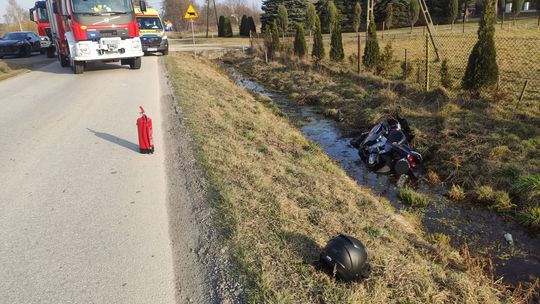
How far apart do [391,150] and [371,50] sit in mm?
8833

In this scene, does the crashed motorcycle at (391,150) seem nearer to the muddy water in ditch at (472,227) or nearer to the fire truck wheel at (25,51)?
the muddy water in ditch at (472,227)

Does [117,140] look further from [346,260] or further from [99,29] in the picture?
[99,29]

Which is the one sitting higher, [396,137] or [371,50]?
[371,50]

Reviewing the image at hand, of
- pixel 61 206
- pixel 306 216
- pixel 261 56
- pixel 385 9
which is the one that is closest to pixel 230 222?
pixel 306 216

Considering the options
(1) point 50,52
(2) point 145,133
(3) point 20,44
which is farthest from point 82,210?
(3) point 20,44

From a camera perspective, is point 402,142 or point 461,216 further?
point 402,142

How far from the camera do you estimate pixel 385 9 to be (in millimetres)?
39969

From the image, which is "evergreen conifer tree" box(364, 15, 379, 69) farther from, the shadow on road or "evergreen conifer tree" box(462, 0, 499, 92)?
the shadow on road

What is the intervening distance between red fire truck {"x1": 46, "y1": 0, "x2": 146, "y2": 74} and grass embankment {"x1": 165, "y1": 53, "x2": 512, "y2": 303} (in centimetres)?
786

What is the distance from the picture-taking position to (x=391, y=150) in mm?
7879

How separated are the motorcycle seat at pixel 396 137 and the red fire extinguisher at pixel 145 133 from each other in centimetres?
493

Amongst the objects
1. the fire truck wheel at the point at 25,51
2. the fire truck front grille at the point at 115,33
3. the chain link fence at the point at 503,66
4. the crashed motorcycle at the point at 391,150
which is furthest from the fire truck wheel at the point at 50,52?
the crashed motorcycle at the point at 391,150

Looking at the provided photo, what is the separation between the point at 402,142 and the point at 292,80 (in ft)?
32.4

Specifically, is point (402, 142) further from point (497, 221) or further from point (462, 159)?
point (497, 221)
